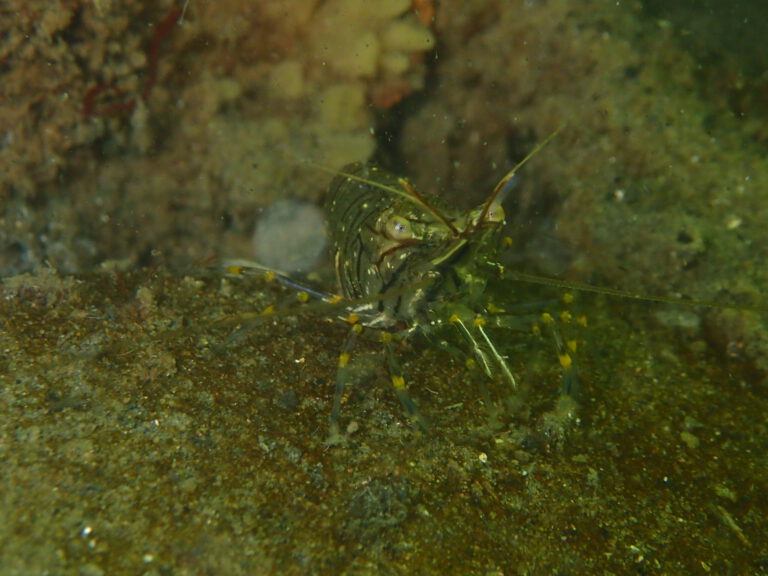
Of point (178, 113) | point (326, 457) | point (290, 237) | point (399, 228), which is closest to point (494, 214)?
point (399, 228)

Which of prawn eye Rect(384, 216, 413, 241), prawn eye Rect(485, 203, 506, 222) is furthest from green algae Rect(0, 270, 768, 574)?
prawn eye Rect(485, 203, 506, 222)

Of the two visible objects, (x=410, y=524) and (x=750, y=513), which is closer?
(x=410, y=524)

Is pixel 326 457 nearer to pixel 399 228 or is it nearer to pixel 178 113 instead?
pixel 399 228

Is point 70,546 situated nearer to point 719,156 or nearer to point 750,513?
point 750,513

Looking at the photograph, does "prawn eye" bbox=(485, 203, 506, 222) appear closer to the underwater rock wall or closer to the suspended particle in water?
the underwater rock wall

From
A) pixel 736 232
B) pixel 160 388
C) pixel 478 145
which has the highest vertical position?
pixel 478 145

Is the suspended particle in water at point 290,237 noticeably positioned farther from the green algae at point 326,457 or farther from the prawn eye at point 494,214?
the prawn eye at point 494,214

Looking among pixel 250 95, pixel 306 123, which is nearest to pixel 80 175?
pixel 250 95
